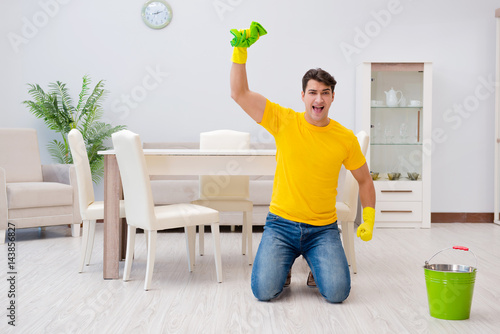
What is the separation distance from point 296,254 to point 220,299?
43 cm

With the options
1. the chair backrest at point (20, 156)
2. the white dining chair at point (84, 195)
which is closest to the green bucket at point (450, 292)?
the white dining chair at point (84, 195)

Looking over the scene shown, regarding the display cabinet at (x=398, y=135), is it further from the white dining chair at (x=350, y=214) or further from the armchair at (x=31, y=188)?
the armchair at (x=31, y=188)

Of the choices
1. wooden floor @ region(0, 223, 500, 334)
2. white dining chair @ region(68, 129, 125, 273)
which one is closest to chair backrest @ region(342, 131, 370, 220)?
wooden floor @ region(0, 223, 500, 334)

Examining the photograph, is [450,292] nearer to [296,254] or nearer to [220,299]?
[296,254]

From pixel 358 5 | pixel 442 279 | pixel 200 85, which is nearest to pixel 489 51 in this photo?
pixel 358 5

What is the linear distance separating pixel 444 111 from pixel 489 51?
0.75 metres

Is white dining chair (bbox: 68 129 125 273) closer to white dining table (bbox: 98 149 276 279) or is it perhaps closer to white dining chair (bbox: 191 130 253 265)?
white dining table (bbox: 98 149 276 279)

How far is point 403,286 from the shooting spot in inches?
118

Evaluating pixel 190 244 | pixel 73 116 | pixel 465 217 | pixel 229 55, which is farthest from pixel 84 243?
pixel 465 217

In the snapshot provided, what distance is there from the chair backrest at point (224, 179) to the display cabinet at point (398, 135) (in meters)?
1.67

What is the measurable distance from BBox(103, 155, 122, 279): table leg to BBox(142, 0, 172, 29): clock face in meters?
2.77

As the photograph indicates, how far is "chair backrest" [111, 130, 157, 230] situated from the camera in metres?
2.86

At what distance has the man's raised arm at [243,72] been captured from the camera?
2340 millimetres

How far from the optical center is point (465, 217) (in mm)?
5695
